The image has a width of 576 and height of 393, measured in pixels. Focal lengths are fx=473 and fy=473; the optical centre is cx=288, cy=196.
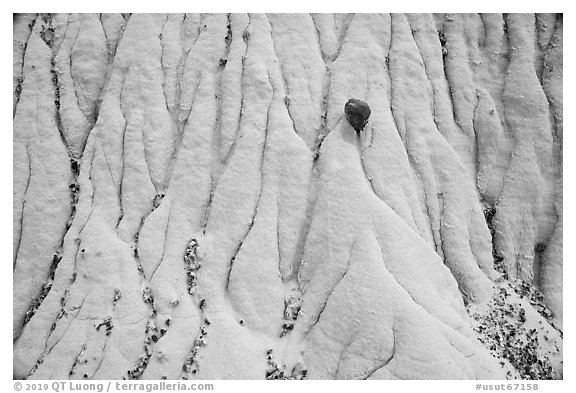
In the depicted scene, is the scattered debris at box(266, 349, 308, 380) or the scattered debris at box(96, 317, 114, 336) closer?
the scattered debris at box(266, 349, 308, 380)

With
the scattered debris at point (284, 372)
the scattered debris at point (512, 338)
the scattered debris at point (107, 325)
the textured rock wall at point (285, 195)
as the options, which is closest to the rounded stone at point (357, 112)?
the textured rock wall at point (285, 195)

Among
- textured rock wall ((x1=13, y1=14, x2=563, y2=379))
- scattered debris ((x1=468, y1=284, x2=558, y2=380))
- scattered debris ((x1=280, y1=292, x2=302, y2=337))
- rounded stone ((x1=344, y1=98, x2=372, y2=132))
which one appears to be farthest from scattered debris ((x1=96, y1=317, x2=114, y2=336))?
scattered debris ((x1=468, y1=284, x2=558, y2=380))

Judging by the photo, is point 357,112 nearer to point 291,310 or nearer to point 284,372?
point 291,310

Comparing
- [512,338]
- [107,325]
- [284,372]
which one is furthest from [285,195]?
[512,338]

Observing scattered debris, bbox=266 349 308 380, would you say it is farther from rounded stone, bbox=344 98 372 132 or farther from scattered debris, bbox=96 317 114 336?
rounded stone, bbox=344 98 372 132

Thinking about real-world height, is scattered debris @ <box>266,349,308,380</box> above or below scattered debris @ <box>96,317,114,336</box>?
below
